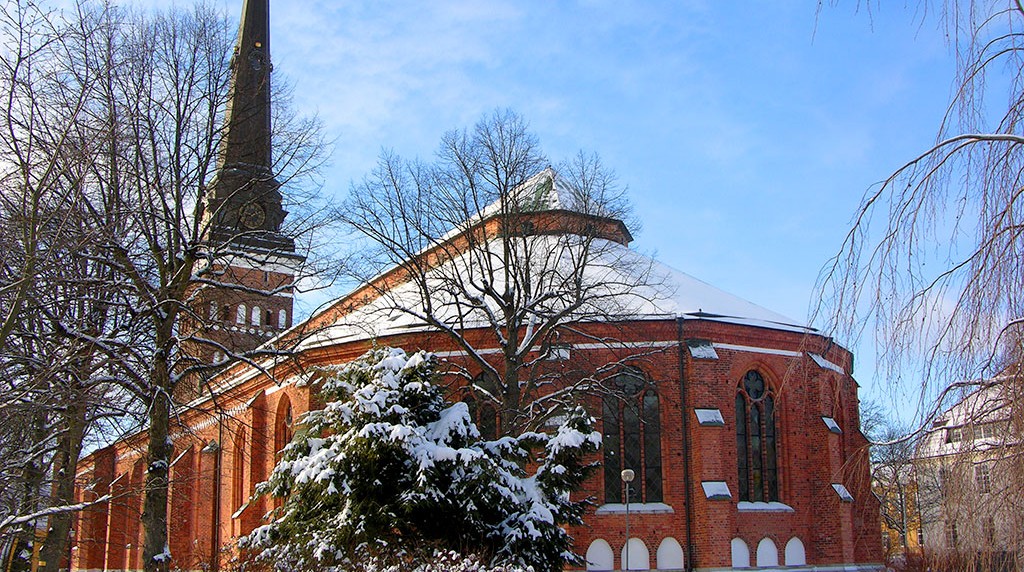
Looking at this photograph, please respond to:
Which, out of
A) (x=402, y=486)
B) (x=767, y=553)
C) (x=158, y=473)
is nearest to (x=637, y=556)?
(x=767, y=553)

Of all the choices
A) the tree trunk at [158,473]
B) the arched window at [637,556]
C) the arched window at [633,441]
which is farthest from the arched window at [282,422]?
the tree trunk at [158,473]

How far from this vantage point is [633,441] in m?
26.5

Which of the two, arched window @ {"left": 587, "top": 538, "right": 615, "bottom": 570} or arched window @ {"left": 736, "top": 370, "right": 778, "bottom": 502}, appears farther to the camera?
arched window @ {"left": 736, "top": 370, "right": 778, "bottom": 502}

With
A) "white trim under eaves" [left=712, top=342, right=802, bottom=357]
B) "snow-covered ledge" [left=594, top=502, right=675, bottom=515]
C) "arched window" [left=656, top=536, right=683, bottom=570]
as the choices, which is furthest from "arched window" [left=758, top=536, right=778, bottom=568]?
"white trim under eaves" [left=712, top=342, right=802, bottom=357]

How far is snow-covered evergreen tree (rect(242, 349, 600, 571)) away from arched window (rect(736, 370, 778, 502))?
9411 millimetres

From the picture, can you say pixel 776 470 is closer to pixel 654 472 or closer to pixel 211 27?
pixel 654 472

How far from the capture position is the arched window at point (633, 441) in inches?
1025

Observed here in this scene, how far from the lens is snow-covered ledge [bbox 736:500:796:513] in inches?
1016

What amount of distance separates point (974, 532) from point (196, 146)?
16171mm

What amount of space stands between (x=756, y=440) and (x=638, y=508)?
13.8 feet

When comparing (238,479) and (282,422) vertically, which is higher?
(282,422)

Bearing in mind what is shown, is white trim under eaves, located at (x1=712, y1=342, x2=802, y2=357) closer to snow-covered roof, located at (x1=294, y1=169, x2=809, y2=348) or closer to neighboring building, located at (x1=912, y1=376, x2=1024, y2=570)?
snow-covered roof, located at (x1=294, y1=169, x2=809, y2=348)

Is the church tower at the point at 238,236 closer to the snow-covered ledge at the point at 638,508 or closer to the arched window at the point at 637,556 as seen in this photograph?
the snow-covered ledge at the point at 638,508

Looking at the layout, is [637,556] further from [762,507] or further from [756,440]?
[756,440]
